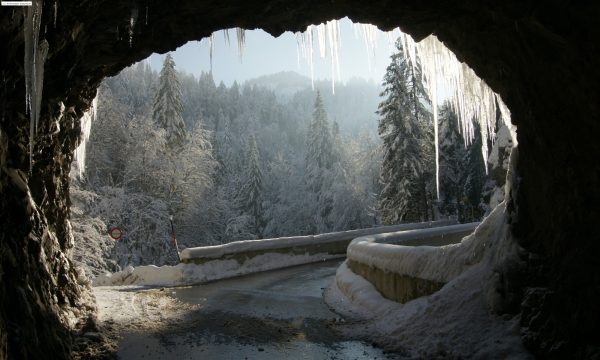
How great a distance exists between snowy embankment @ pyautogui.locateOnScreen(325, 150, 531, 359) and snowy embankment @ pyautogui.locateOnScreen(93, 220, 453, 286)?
351 inches

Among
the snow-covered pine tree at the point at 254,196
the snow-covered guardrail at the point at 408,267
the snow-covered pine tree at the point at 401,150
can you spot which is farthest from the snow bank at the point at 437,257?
the snow-covered pine tree at the point at 254,196

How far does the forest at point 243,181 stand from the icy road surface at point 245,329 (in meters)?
4.75

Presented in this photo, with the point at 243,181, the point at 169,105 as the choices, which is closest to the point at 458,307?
the point at 169,105

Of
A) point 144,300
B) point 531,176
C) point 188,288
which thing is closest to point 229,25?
point 531,176

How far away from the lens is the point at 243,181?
52.0 meters

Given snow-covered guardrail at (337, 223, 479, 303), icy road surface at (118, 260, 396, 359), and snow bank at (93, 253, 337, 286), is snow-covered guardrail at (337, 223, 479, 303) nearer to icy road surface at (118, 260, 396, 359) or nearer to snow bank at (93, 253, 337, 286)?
icy road surface at (118, 260, 396, 359)

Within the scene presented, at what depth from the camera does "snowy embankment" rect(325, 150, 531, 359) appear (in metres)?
5.75

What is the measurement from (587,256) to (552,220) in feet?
2.34

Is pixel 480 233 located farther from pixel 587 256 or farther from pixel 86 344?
pixel 86 344

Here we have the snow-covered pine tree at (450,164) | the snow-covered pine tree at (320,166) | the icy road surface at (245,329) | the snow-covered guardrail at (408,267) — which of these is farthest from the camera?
the snow-covered pine tree at (320,166)

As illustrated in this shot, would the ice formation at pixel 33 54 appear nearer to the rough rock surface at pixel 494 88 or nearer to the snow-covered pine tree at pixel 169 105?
the rough rock surface at pixel 494 88

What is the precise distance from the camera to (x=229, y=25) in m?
6.51

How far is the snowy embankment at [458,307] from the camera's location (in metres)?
5.75

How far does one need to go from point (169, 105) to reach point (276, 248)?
2220cm
